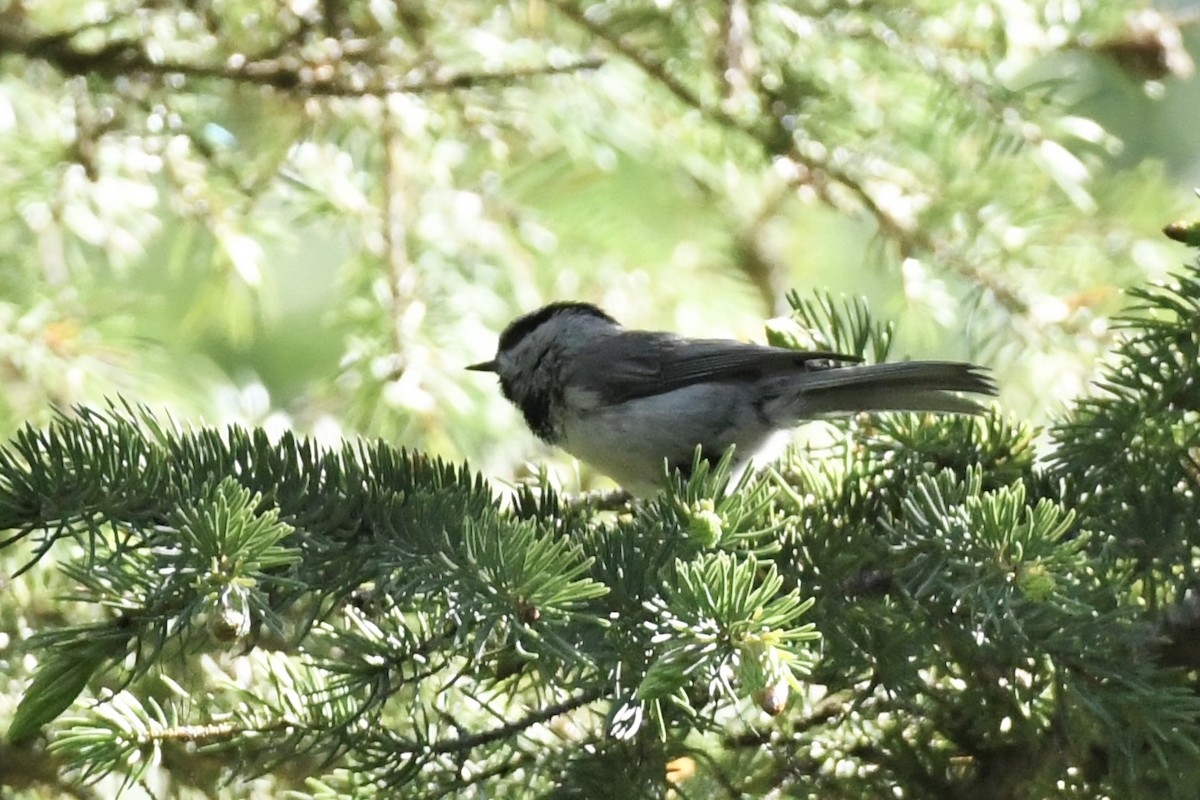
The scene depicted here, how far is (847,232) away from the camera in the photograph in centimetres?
422

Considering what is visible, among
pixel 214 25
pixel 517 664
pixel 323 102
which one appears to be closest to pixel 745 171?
pixel 323 102

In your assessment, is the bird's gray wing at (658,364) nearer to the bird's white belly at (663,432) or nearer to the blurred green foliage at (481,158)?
the bird's white belly at (663,432)

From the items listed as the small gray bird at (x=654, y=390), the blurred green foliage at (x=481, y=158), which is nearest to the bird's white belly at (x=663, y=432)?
the small gray bird at (x=654, y=390)

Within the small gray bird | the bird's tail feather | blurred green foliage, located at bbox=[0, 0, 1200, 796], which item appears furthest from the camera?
blurred green foliage, located at bbox=[0, 0, 1200, 796]

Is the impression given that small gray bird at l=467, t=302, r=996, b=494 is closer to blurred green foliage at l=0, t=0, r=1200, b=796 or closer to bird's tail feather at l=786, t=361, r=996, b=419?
bird's tail feather at l=786, t=361, r=996, b=419

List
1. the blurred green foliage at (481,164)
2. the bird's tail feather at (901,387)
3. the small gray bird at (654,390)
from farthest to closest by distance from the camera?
the blurred green foliage at (481,164) → the small gray bird at (654,390) → the bird's tail feather at (901,387)

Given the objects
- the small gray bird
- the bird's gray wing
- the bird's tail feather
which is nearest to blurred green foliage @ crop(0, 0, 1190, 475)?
the small gray bird

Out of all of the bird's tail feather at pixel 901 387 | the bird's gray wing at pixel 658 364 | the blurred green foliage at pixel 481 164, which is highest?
the blurred green foliage at pixel 481 164

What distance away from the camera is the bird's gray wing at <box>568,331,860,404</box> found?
90.0 inches

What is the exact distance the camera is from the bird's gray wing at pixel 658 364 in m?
2.29

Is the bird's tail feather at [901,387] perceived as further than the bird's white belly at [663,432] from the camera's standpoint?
No

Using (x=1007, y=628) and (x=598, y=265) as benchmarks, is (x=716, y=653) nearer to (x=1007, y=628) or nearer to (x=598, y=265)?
(x=1007, y=628)

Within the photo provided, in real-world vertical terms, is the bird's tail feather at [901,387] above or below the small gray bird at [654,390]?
below

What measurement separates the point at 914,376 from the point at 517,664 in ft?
2.50
